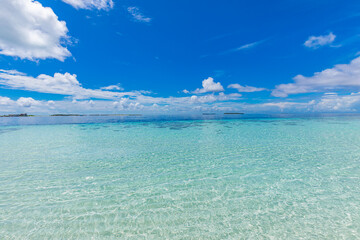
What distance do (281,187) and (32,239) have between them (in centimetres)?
1087

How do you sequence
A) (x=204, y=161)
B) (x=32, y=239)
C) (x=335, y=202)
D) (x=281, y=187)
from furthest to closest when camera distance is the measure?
1. (x=204, y=161)
2. (x=281, y=187)
3. (x=335, y=202)
4. (x=32, y=239)

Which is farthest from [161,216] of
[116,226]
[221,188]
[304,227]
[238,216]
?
[304,227]

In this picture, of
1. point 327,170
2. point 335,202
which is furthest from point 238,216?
point 327,170

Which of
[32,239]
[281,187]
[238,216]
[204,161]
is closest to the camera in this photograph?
[32,239]

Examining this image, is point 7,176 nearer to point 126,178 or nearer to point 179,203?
point 126,178

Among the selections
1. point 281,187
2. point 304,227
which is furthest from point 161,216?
→ point 281,187

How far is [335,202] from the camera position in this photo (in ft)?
22.7

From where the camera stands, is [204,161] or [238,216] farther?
[204,161]

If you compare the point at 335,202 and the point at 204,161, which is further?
the point at 204,161

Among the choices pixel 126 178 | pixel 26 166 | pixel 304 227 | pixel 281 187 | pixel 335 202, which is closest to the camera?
pixel 304 227

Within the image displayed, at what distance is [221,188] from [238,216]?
7.21ft

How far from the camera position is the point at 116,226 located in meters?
5.83

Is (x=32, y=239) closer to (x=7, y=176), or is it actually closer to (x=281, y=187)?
(x=7, y=176)

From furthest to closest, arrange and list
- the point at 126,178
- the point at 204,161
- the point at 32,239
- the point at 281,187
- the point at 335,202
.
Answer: the point at 204,161 < the point at 126,178 < the point at 281,187 < the point at 335,202 < the point at 32,239
